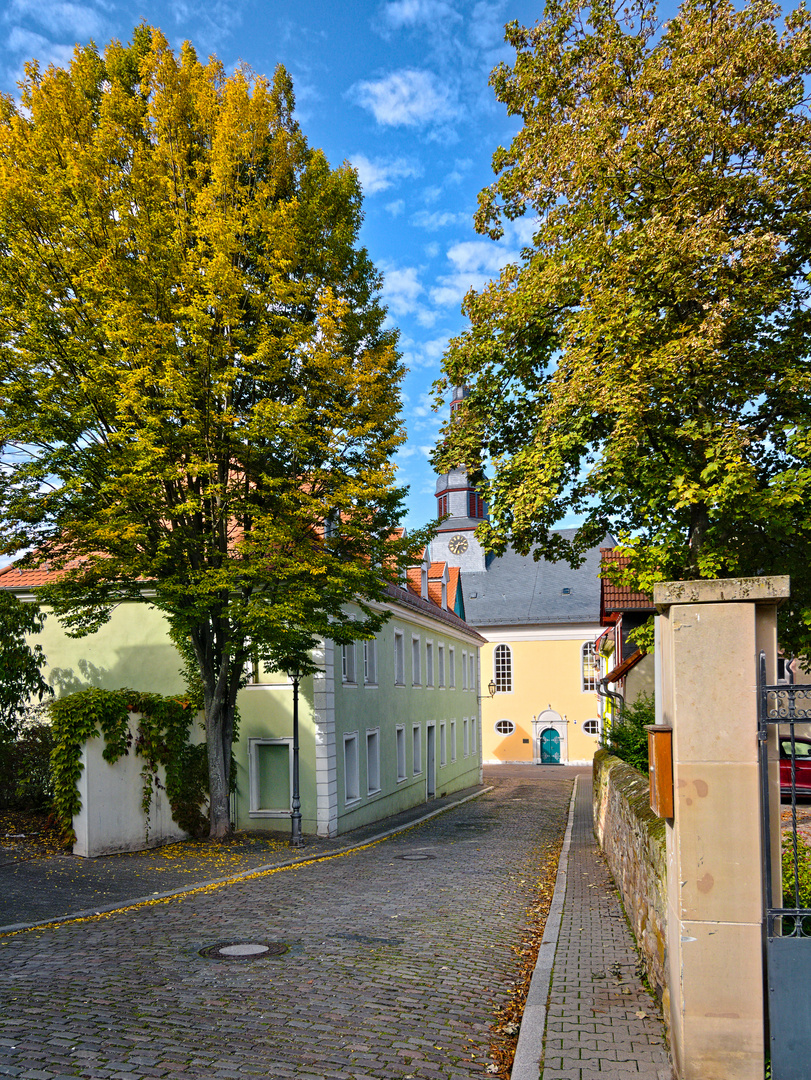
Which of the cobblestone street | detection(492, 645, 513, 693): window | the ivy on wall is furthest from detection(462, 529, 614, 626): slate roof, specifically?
the cobblestone street

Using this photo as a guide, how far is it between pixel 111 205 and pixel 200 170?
64.6 inches

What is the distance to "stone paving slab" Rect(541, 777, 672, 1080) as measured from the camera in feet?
16.1

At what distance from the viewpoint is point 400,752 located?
27406 millimetres

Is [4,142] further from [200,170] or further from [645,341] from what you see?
[645,341]

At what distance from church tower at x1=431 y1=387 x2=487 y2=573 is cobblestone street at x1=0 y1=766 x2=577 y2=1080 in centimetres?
5035

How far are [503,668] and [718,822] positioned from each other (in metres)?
50.8

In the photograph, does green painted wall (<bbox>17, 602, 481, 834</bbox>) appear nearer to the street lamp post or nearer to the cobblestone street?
the street lamp post

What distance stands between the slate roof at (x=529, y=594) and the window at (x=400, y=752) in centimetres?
2675

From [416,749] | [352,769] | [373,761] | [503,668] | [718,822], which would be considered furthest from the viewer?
[503,668]

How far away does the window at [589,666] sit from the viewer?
172ft

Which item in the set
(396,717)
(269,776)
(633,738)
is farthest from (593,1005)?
(396,717)

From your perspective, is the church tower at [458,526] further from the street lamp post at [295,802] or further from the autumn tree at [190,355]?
the autumn tree at [190,355]

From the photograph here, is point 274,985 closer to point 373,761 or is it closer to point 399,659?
point 373,761

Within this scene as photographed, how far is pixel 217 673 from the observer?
55.2ft
